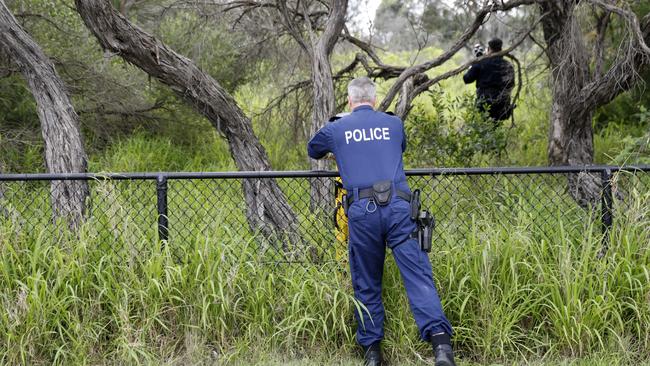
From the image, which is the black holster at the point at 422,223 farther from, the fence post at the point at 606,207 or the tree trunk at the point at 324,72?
the tree trunk at the point at 324,72

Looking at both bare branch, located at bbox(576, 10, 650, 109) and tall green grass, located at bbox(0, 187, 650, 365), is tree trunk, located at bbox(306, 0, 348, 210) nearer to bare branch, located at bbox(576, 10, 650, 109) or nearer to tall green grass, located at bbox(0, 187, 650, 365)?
bare branch, located at bbox(576, 10, 650, 109)

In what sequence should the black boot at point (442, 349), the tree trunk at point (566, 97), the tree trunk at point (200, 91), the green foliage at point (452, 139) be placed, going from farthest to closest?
the green foliage at point (452, 139)
the tree trunk at point (566, 97)
the tree trunk at point (200, 91)
the black boot at point (442, 349)

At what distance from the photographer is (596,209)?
4785mm

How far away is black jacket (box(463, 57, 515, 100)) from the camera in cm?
905

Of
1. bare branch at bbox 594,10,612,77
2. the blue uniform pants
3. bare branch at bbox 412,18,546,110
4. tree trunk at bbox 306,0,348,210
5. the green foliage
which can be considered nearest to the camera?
the blue uniform pants

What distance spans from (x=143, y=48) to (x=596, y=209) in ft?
11.7

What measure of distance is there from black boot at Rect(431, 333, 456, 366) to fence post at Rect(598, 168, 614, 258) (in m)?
1.18

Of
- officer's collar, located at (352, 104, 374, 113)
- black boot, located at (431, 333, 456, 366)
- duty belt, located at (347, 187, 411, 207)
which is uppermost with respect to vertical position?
officer's collar, located at (352, 104, 374, 113)

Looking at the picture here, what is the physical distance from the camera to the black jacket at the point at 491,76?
9055mm

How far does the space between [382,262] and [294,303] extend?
0.54 m

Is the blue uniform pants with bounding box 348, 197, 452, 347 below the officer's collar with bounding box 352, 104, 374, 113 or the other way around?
below

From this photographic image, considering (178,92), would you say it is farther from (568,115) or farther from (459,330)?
(568,115)

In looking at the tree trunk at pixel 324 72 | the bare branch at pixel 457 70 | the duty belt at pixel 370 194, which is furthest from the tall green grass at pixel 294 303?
the bare branch at pixel 457 70

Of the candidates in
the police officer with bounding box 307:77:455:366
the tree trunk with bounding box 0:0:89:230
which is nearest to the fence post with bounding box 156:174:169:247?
the police officer with bounding box 307:77:455:366
